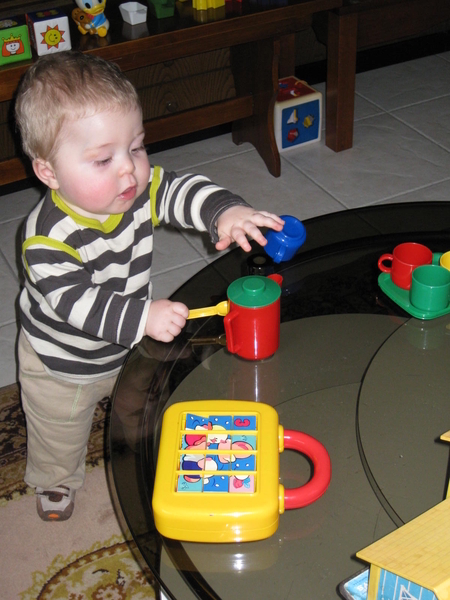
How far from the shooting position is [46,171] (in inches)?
38.3

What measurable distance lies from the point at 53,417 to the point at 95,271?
0.87 ft

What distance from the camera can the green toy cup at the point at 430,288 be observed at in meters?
1.01

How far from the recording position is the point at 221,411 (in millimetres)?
852

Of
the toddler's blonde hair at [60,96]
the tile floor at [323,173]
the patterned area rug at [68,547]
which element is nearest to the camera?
the toddler's blonde hair at [60,96]

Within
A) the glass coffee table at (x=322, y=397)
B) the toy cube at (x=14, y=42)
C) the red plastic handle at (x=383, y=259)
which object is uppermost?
the toy cube at (x=14, y=42)

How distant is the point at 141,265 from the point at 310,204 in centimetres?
97

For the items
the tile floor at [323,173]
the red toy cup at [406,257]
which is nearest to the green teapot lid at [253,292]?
the red toy cup at [406,257]

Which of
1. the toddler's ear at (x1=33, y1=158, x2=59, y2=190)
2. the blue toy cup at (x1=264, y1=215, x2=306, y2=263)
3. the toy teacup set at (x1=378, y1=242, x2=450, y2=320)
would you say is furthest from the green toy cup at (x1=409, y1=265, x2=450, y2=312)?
the toddler's ear at (x1=33, y1=158, x2=59, y2=190)

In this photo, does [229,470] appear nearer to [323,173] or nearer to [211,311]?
[211,311]

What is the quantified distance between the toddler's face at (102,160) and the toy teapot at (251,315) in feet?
0.63

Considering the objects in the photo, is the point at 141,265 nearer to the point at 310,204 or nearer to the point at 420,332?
the point at 420,332

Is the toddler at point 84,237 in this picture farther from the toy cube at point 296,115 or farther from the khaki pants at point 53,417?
the toy cube at point 296,115

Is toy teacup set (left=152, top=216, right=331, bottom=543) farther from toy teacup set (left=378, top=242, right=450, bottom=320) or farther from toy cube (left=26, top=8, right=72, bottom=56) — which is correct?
toy cube (left=26, top=8, right=72, bottom=56)

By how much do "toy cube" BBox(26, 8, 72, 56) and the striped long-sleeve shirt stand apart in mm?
741
